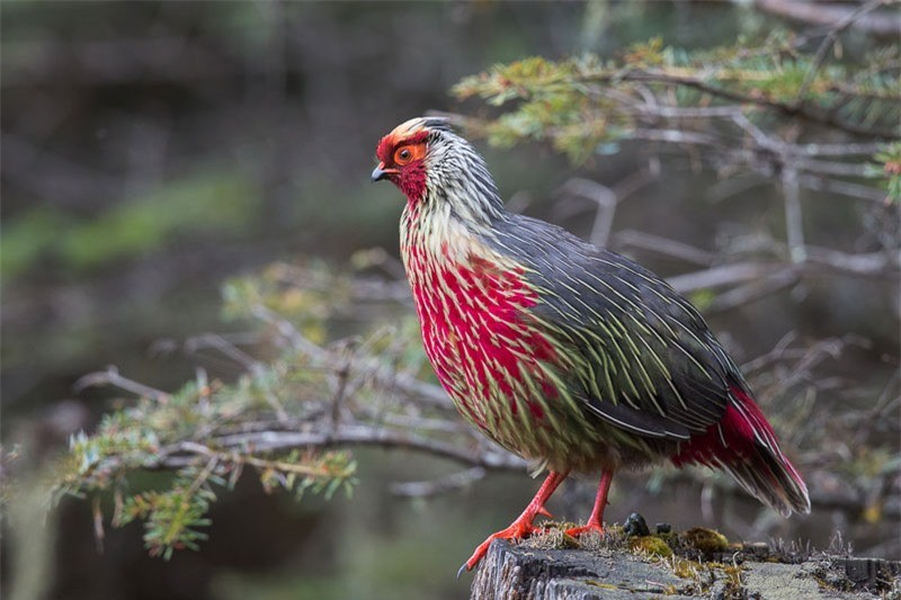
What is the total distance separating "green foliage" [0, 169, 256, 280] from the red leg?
5.09 m

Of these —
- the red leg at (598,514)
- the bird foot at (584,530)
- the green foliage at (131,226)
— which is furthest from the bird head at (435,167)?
the green foliage at (131,226)

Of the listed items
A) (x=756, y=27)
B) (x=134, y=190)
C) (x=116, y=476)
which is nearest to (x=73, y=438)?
(x=116, y=476)

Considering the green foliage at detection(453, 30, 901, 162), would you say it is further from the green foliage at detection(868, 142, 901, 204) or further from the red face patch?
the green foliage at detection(868, 142, 901, 204)

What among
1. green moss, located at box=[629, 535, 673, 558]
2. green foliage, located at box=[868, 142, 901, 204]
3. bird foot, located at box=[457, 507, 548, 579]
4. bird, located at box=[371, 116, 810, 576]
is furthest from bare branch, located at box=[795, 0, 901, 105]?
bird foot, located at box=[457, 507, 548, 579]

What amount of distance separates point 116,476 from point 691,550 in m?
2.02

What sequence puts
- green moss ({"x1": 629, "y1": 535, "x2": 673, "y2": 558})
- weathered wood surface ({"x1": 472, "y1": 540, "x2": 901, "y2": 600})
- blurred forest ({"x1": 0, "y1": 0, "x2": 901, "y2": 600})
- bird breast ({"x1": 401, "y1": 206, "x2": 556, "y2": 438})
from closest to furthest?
weathered wood surface ({"x1": 472, "y1": 540, "x2": 901, "y2": 600}), green moss ({"x1": 629, "y1": 535, "x2": 673, "y2": 558}), bird breast ({"x1": 401, "y1": 206, "x2": 556, "y2": 438}), blurred forest ({"x1": 0, "y1": 0, "x2": 901, "y2": 600})

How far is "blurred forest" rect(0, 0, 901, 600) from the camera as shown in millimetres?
4863

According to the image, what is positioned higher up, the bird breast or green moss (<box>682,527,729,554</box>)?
the bird breast

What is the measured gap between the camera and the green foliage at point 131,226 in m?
8.38

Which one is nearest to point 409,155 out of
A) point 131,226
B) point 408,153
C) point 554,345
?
point 408,153

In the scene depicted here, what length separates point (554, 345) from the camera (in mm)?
3861

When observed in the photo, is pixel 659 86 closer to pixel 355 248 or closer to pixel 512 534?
pixel 512 534

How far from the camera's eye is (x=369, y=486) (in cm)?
962

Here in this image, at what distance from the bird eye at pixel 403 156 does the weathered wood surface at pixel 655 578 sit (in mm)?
1425
